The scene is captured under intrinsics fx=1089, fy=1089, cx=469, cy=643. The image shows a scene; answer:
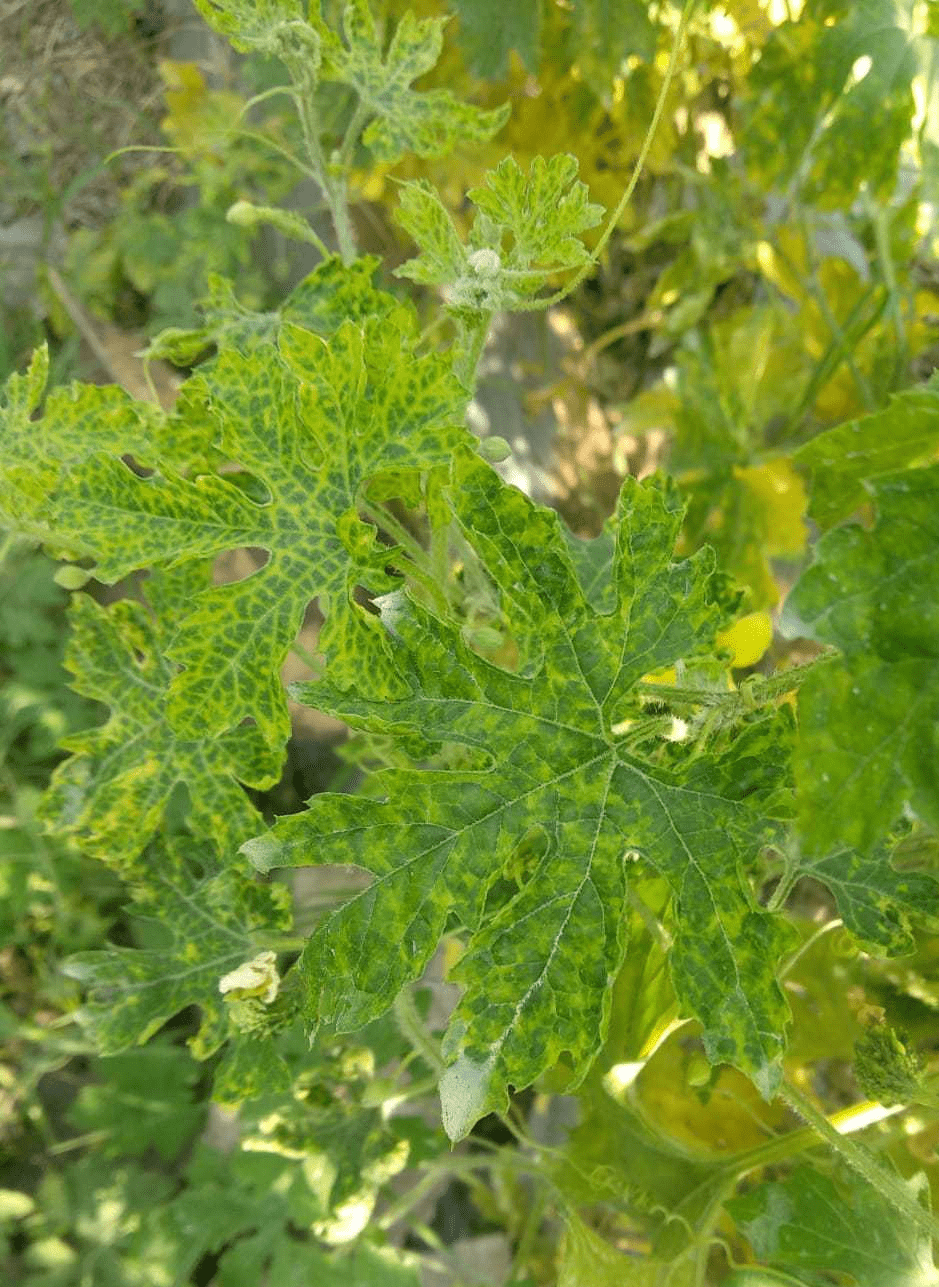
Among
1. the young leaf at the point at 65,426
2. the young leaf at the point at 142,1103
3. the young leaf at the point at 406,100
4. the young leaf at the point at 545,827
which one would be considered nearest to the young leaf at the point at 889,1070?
the young leaf at the point at 545,827

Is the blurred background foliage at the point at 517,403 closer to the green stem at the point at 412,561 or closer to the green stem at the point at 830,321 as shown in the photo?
the green stem at the point at 830,321

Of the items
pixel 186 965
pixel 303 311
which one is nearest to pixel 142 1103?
pixel 186 965

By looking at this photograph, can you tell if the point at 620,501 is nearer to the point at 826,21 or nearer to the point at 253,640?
the point at 253,640

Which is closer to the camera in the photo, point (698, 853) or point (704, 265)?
point (698, 853)

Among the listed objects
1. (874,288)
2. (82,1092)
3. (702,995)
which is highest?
(702,995)

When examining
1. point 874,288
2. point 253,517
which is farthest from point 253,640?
point 874,288

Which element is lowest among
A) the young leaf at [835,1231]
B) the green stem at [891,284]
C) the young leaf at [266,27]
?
the young leaf at [835,1231]

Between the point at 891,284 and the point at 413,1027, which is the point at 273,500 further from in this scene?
the point at 891,284
